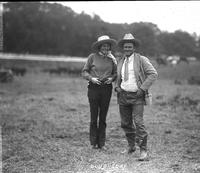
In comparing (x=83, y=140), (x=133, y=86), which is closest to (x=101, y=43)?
(x=133, y=86)

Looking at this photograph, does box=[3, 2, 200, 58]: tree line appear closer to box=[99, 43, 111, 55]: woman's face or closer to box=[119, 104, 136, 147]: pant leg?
box=[99, 43, 111, 55]: woman's face

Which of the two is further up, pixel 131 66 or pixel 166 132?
pixel 131 66

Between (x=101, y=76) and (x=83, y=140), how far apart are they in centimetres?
165

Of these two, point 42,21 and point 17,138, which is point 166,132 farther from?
point 42,21

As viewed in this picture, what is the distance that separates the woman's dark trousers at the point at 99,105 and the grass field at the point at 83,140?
0.85ft

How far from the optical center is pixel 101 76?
243 inches

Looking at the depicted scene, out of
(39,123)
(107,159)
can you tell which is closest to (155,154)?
(107,159)

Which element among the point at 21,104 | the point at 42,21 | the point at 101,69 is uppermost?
the point at 42,21

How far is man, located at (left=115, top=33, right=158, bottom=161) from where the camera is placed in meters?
5.45

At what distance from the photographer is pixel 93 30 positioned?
4803 centimetres

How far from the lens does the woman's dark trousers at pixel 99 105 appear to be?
6188mm

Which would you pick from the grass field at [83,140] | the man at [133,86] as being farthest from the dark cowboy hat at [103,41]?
the grass field at [83,140]

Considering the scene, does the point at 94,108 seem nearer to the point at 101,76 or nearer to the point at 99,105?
the point at 99,105

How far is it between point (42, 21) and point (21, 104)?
4187 cm
